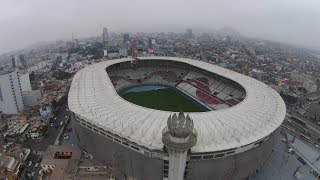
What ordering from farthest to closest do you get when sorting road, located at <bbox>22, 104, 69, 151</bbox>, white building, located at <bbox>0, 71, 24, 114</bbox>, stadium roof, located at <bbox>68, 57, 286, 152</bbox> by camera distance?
white building, located at <bbox>0, 71, 24, 114</bbox>, road, located at <bbox>22, 104, 69, 151</bbox>, stadium roof, located at <bbox>68, 57, 286, 152</bbox>

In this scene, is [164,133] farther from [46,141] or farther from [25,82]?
[25,82]

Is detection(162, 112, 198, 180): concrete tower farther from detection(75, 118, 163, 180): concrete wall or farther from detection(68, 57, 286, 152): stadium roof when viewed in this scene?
detection(75, 118, 163, 180): concrete wall

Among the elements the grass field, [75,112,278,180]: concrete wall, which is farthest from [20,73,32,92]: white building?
[75,112,278,180]: concrete wall

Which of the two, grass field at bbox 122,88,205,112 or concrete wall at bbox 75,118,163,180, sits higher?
concrete wall at bbox 75,118,163,180

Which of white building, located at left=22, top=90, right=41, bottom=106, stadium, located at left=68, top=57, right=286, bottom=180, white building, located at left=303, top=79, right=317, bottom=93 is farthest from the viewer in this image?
white building, located at left=303, top=79, right=317, bottom=93

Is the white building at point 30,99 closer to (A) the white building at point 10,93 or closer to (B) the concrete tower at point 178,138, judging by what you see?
(A) the white building at point 10,93

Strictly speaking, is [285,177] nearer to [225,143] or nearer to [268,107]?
[268,107]

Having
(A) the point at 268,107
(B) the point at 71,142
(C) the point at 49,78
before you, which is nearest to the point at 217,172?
(A) the point at 268,107
